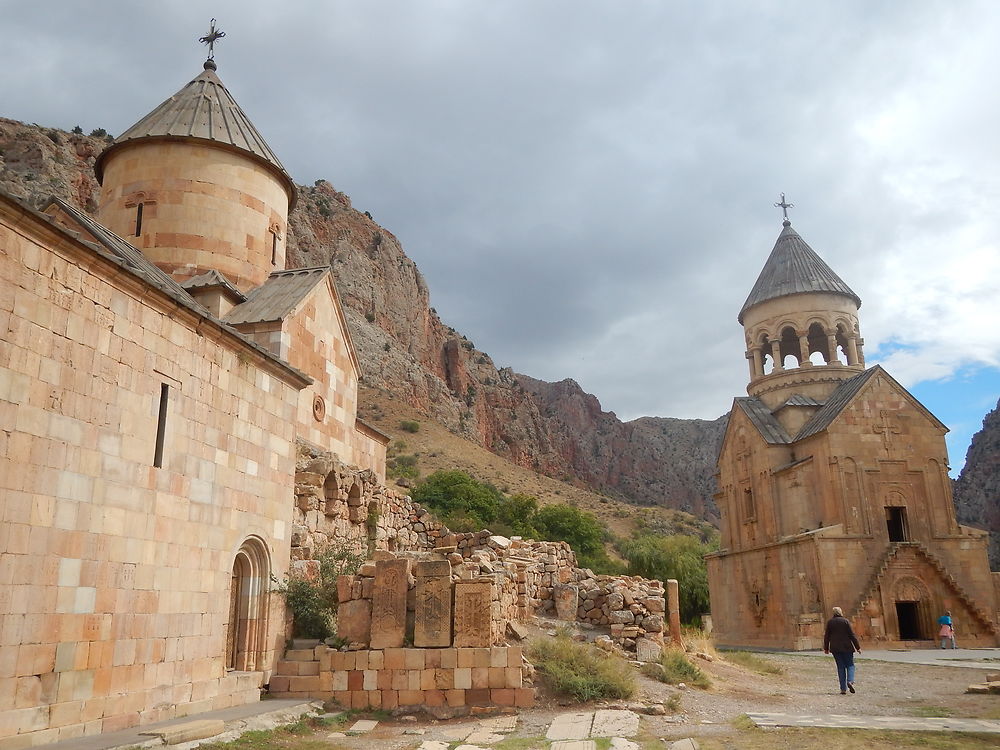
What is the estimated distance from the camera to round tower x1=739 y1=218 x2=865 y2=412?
940 inches

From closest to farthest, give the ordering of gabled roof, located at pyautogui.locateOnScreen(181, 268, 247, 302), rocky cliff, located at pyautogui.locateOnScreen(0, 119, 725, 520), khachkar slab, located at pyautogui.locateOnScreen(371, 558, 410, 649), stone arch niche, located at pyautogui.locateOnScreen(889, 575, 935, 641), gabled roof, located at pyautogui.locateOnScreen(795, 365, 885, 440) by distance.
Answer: khachkar slab, located at pyautogui.locateOnScreen(371, 558, 410, 649), gabled roof, located at pyautogui.locateOnScreen(181, 268, 247, 302), stone arch niche, located at pyautogui.locateOnScreen(889, 575, 935, 641), gabled roof, located at pyautogui.locateOnScreen(795, 365, 885, 440), rocky cliff, located at pyautogui.locateOnScreen(0, 119, 725, 520)

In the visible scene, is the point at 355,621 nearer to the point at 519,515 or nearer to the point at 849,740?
the point at 849,740

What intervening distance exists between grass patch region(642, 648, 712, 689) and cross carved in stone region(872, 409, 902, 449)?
549 inches

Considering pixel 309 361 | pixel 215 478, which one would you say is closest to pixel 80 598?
pixel 215 478

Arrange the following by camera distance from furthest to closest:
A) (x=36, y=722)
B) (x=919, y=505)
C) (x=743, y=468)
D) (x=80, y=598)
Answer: (x=743, y=468), (x=919, y=505), (x=80, y=598), (x=36, y=722)

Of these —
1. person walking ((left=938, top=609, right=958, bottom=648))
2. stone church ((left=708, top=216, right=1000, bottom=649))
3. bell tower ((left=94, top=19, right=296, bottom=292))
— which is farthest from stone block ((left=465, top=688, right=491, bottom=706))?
person walking ((left=938, top=609, right=958, bottom=648))

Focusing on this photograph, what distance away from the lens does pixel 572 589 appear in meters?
10.4

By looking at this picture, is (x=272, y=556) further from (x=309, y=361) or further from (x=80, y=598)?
(x=309, y=361)

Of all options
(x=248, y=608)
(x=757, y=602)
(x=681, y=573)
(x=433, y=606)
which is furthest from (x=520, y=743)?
(x=681, y=573)

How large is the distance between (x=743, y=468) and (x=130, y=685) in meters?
20.9

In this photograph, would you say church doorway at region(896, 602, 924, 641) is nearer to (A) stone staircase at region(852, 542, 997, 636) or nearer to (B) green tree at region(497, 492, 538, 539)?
(A) stone staircase at region(852, 542, 997, 636)

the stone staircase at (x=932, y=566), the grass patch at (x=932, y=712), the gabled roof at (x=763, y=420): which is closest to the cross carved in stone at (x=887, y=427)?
the gabled roof at (x=763, y=420)

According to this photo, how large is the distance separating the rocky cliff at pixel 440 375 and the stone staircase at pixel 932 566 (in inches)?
1447

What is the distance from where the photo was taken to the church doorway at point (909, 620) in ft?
63.0
